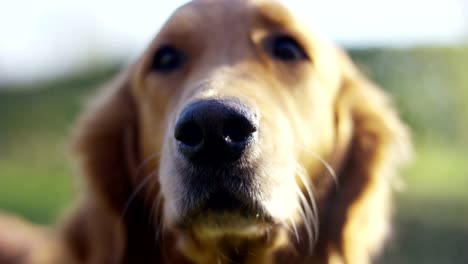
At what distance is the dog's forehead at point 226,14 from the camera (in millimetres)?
3217

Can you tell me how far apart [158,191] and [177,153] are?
25.8 inches

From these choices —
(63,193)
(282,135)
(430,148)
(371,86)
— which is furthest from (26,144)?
(282,135)

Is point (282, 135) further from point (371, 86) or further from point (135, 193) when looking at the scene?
point (371, 86)

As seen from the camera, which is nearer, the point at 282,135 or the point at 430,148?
the point at 282,135

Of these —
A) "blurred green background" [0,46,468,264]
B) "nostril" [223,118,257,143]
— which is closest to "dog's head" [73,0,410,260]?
"nostril" [223,118,257,143]

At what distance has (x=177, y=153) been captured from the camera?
2625mm

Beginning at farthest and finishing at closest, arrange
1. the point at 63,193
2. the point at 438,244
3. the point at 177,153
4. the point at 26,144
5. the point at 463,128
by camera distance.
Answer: the point at 26,144 < the point at 63,193 < the point at 463,128 < the point at 438,244 < the point at 177,153

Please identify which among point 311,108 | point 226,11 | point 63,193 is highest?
point 226,11

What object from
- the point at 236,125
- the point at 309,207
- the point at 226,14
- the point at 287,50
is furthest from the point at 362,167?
the point at 236,125

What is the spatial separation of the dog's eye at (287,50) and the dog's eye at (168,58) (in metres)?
0.42

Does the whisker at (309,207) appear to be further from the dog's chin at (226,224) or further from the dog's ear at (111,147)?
the dog's ear at (111,147)

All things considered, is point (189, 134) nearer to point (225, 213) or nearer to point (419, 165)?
point (225, 213)

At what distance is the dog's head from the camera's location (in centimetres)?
255

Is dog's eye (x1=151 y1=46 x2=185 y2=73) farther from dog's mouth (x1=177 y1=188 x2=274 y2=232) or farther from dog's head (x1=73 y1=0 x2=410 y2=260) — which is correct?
dog's mouth (x1=177 y1=188 x2=274 y2=232)
